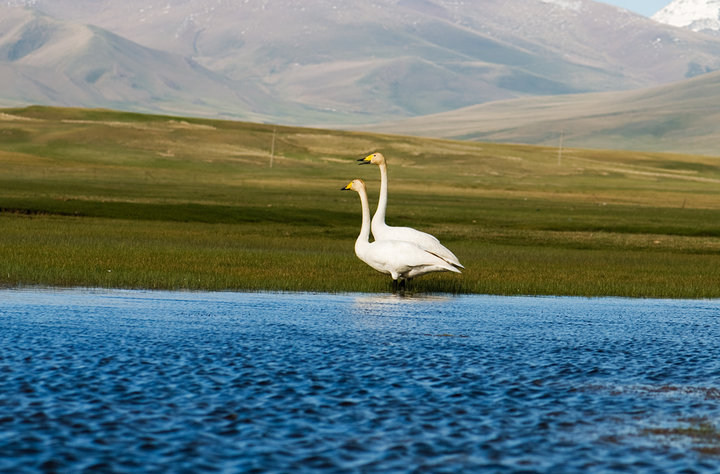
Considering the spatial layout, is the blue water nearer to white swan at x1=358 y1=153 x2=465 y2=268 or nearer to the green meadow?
white swan at x1=358 y1=153 x2=465 y2=268

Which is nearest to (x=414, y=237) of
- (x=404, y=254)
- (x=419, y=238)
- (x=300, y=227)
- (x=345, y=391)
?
(x=419, y=238)

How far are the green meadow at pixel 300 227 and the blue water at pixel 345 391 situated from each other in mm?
6318

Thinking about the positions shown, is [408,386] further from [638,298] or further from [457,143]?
[457,143]

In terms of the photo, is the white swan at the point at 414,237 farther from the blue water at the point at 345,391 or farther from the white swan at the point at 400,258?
the blue water at the point at 345,391

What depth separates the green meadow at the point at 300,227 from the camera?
97.7 feet

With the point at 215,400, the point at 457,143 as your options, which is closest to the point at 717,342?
the point at 215,400

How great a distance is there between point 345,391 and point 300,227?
120ft

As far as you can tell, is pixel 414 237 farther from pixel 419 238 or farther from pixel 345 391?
pixel 345 391

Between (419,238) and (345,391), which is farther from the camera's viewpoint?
(419,238)

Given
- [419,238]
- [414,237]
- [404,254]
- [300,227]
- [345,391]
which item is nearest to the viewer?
[345,391]

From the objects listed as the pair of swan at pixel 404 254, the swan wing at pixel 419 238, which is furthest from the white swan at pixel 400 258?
the swan wing at pixel 419 238

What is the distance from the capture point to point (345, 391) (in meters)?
14.2

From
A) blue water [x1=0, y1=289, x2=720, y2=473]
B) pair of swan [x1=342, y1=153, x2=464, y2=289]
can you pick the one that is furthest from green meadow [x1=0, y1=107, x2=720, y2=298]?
blue water [x1=0, y1=289, x2=720, y2=473]

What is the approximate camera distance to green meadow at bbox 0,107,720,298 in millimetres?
29766
